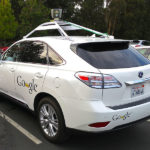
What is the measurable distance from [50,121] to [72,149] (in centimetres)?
54

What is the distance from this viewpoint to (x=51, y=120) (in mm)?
3281

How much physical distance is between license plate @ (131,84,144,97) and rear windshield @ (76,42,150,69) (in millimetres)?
318

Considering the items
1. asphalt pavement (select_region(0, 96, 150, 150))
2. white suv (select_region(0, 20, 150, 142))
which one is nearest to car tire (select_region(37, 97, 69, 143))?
white suv (select_region(0, 20, 150, 142))

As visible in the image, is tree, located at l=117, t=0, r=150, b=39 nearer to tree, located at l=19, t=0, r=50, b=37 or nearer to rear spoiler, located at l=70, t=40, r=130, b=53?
tree, located at l=19, t=0, r=50, b=37

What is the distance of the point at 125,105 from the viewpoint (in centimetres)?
288

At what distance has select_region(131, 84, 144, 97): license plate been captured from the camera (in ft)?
9.75

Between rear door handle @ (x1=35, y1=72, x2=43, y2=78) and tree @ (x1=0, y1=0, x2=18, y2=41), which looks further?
tree @ (x1=0, y1=0, x2=18, y2=41)

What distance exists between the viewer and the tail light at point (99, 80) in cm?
271

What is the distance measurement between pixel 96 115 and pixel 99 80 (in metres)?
0.44

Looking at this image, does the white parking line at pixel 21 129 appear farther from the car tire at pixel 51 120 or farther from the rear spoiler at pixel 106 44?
the rear spoiler at pixel 106 44

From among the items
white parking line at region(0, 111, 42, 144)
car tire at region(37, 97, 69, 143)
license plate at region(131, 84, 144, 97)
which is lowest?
white parking line at region(0, 111, 42, 144)

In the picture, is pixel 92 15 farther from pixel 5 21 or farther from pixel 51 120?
pixel 51 120

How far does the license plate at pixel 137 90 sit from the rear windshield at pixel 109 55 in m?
0.32

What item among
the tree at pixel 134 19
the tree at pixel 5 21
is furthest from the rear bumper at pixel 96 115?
the tree at pixel 134 19
